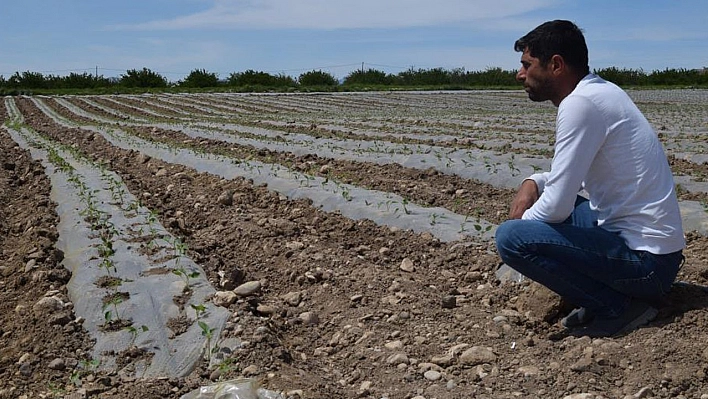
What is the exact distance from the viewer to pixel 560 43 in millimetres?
2855

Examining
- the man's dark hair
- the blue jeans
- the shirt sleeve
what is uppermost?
the man's dark hair

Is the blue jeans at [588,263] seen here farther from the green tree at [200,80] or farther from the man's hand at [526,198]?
the green tree at [200,80]

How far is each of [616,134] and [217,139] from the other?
9.00 m

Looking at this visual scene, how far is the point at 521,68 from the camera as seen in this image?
2996 mm

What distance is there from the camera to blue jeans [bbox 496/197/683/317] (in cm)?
289

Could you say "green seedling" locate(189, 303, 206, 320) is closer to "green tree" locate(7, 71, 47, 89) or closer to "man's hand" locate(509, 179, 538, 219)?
"man's hand" locate(509, 179, 538, 219)

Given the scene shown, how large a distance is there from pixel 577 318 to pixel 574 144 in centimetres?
84

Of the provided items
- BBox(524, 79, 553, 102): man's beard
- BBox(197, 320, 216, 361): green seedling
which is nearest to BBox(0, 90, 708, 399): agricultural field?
BBox(197, 320, 216, 361): green seedling

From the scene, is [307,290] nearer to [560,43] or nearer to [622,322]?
[622,322]

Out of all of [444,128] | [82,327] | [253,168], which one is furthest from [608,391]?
[444,128]

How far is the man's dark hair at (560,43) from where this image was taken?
9.36 feet

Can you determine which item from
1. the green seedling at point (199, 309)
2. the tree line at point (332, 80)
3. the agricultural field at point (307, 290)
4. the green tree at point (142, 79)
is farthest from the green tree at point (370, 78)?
the green seedling at point (199, 309)

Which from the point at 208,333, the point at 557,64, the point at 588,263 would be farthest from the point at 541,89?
the point at 208,333

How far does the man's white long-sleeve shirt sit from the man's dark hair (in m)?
0.08
